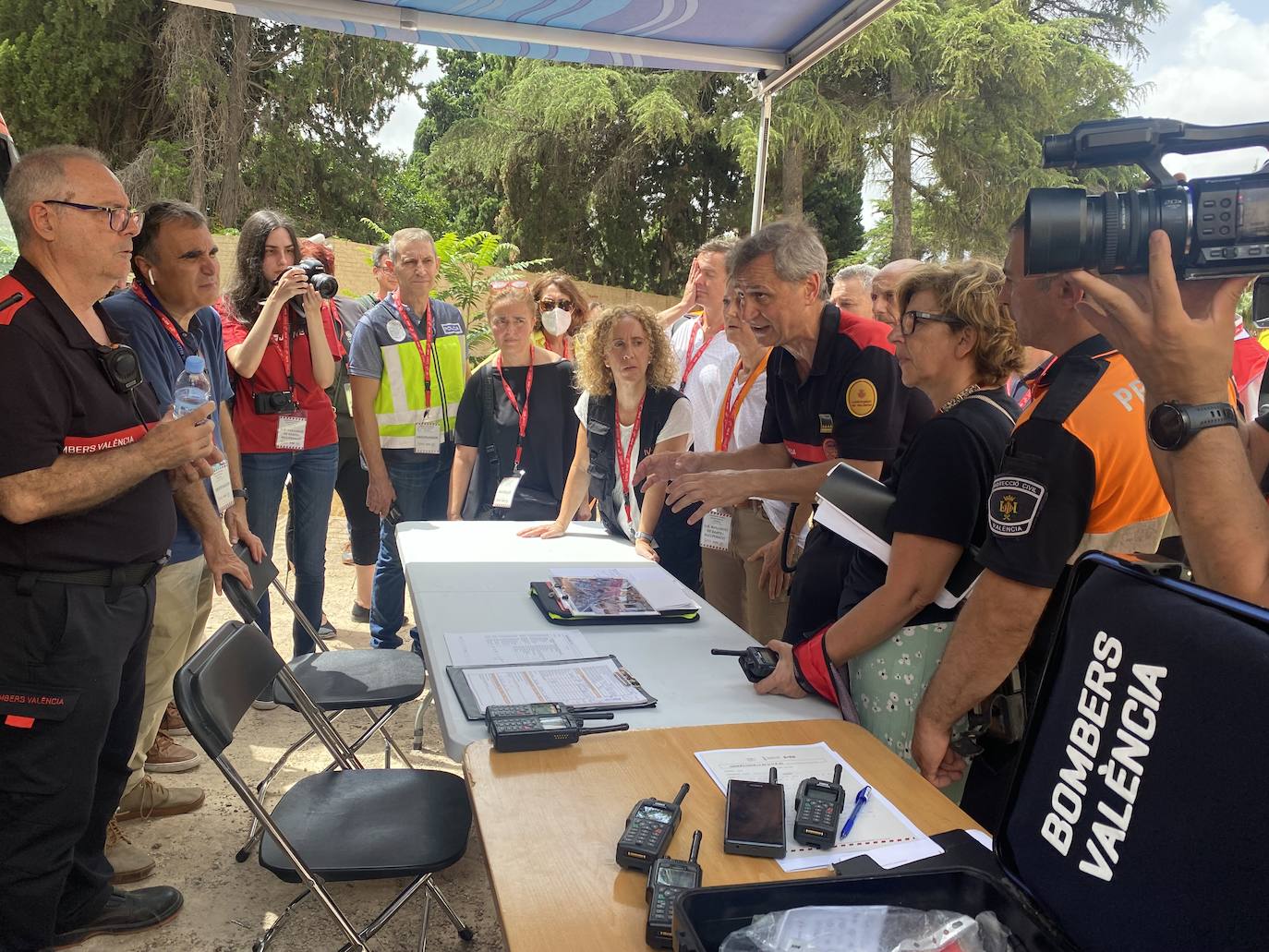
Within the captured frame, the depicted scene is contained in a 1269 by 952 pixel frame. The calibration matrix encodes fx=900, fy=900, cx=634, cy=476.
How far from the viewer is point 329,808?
1.96m

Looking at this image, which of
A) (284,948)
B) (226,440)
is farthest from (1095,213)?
(226,440)

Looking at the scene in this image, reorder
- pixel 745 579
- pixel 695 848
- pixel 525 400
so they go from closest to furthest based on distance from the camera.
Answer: pixel 695 848
pixel 745 579
pixel 525 400

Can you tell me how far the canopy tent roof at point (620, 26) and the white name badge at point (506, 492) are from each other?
1904 millimetres

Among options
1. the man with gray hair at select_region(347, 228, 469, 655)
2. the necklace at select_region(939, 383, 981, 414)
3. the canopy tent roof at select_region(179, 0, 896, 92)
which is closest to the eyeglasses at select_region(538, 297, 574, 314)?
the man with gray hair at select_region(347, 228, 469, 655)

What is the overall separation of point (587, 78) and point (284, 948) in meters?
14.7

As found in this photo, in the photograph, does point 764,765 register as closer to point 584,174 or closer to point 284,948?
point 284,948

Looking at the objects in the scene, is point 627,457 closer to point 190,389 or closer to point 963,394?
point 190,389

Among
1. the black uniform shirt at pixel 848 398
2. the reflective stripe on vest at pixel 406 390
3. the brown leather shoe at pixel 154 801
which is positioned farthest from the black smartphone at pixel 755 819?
the reflective stripe on vest at pixel 406 390

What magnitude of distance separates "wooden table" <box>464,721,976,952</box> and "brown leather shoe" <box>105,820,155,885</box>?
1.61 m

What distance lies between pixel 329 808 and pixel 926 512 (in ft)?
4.60

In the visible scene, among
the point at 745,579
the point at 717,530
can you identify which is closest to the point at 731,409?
the point at 717,530

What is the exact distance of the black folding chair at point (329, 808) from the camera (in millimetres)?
1688

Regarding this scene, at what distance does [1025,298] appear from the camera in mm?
1591

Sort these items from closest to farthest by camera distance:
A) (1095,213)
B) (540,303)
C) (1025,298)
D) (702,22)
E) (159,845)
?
(1095,213), (1025,298), (159,845), (702,22), (540,303)
